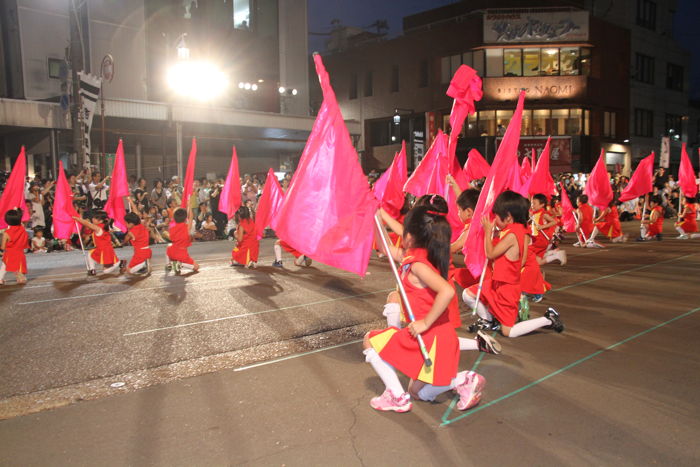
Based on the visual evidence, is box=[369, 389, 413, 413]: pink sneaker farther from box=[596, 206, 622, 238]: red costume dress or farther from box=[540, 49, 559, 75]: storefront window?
box=[540, 49, 559, 75]: storefront window

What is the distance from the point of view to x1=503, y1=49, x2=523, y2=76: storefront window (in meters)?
32.9

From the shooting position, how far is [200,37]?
1027 inches

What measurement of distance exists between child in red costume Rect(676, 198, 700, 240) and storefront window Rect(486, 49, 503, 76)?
1906cm

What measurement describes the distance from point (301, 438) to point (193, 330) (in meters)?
3.04

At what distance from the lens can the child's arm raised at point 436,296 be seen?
3.51 m

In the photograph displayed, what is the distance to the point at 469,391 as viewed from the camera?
149 inches

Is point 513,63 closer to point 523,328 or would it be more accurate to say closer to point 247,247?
point 247,247

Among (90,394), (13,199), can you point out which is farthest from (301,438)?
(13,199)

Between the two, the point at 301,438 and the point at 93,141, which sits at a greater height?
the point at 93,141

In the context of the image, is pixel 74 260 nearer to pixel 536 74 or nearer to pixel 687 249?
pixel 687 249

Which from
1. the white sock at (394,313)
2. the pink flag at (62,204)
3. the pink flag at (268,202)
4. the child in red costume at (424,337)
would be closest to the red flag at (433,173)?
the pink flag at (268,202)

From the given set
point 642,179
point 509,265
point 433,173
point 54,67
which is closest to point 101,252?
point 433,173

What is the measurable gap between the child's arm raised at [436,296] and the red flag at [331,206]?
538 mm

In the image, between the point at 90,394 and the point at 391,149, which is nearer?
the point at 90,394
